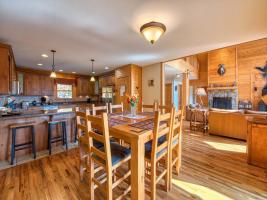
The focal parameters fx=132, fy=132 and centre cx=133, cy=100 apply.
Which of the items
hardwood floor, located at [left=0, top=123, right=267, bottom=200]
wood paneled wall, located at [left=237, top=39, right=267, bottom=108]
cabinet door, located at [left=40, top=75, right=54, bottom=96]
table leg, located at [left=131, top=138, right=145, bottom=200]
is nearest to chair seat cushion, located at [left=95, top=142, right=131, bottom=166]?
table leg, located at [left=131, top=138, right=145, bottom=200]

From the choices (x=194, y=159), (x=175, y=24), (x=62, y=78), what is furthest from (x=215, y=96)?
(x=62, y=78)

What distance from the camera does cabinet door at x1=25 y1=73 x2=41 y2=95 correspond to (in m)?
5.65

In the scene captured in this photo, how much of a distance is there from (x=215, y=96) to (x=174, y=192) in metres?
A: 6.84

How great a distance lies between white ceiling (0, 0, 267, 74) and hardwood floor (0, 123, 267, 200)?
2.40 m

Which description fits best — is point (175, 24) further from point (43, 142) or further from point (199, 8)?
point (43, 142)

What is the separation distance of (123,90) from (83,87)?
3.09 meters

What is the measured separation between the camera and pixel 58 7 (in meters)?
1.74

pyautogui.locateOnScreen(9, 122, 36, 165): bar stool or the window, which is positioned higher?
the window

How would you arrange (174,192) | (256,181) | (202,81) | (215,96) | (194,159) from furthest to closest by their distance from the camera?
(202,81) < (215,96) < (194,159) < (256,181) < (174,192)

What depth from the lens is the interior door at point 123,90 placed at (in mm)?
5130

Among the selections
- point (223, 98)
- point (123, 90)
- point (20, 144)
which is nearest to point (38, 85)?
point (123, 90)

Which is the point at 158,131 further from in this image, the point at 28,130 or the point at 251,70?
the point at 251,70

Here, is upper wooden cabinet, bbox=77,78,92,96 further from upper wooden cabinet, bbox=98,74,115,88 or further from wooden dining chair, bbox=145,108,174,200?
wooden dining chair, bbox=145,108,174,200

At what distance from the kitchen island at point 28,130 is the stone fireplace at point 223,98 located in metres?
7.07
